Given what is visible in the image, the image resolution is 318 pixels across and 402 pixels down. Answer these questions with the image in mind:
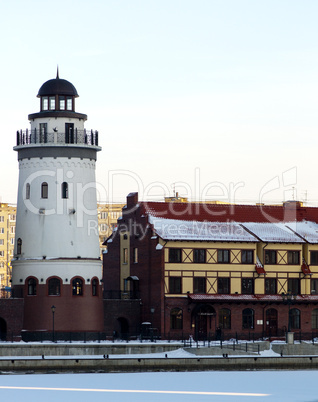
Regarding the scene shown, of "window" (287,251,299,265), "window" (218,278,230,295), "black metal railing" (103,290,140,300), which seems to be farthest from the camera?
"window" (287,251,299,265)

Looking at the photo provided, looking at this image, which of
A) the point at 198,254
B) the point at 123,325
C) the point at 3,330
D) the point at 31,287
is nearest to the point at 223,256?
the point at 198,254

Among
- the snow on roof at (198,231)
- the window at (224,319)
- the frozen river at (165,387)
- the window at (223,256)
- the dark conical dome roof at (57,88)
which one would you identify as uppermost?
the dark conical dome roof at (57,88)

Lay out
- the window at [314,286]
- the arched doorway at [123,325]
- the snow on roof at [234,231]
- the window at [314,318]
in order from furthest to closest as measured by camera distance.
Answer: the window at [314,286], the window at [314,318], the snow on roof at [234,231], the arched doorway at [123,325]

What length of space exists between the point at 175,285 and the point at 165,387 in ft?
99.9

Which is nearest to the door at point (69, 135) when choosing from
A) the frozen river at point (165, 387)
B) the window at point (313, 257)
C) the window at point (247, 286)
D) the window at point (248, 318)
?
the window at point (247, 286)

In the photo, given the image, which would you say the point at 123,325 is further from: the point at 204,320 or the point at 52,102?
the point at 52,102

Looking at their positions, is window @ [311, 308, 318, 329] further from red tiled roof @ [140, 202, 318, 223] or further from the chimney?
the chimney

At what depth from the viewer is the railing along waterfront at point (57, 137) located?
100250mm

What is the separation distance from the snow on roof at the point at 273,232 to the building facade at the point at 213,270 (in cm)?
8

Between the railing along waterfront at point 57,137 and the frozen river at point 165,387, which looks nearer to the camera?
the frozen river at point 165,387

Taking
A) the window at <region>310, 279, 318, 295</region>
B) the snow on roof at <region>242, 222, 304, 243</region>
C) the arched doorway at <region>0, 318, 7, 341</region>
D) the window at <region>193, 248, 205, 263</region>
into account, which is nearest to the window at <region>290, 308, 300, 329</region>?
the window at <region>310, 279, 318, 295</region>

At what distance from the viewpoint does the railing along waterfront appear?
100 metres

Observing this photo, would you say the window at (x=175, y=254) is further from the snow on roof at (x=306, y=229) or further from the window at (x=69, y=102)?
the window at (x=69, y=102)

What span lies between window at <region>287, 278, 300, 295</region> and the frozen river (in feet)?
75.1
